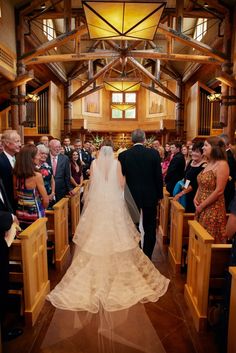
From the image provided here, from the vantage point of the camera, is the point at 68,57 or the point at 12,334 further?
the point at 68,57

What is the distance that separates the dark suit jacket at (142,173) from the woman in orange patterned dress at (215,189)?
602 millimetres

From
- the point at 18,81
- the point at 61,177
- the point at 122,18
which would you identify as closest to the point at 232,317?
the point at 61,177

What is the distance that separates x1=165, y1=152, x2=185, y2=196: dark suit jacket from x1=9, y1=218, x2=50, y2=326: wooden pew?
2408 mm

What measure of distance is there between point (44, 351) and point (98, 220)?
5.29ft

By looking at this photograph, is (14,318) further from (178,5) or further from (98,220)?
(178,5)

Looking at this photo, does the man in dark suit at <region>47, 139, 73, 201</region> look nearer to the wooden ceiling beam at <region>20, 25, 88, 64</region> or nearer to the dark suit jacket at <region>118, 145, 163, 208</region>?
the dark suit jacket at <region>118, 145, 163, 208</region>

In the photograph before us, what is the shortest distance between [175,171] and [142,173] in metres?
1.32

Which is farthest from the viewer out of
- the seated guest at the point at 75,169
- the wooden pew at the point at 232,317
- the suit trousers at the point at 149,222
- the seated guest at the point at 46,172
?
the seated guest at the point at 75,169

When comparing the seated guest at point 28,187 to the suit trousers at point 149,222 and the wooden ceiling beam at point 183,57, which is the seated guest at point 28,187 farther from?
the wooden ceiling beam at point 183,57

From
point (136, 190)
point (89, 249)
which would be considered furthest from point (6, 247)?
point (136, 190)

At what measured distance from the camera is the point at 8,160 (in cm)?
304

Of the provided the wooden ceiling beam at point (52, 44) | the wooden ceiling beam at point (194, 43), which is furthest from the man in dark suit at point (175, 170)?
the wooden ceiling beam at point (52, 44)

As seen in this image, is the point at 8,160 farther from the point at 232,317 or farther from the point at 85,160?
the point at 85,160

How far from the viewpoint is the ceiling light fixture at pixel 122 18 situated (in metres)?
5.12
